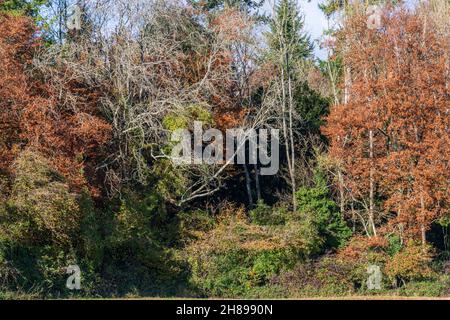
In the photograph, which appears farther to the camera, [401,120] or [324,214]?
[324,214]

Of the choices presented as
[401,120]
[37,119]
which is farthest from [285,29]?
[37,119]

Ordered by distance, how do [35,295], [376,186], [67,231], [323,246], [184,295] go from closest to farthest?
[35,295] < [67,231] < [184,295] < [323,246] < [376,186]

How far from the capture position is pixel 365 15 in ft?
84.5

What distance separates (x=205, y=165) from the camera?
24.3 m

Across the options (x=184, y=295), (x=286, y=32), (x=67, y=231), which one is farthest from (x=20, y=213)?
(x=286, y=32)

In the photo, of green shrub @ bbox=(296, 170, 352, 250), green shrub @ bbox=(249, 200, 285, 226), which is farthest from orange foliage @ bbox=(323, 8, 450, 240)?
green shrub @ bbox=(249, 200, 285, 226)

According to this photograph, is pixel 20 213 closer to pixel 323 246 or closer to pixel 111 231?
pixel 111 231

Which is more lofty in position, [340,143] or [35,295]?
[340,143]

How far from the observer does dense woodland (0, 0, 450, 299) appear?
20.9m

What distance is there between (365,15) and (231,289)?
1114 cm

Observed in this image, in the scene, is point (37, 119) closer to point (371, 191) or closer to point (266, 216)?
point (266, 216)

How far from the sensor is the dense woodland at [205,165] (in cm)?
2089

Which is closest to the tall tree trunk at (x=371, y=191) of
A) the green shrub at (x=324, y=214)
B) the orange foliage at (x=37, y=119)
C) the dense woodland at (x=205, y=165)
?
the dense woodland at (x=205, y=165)

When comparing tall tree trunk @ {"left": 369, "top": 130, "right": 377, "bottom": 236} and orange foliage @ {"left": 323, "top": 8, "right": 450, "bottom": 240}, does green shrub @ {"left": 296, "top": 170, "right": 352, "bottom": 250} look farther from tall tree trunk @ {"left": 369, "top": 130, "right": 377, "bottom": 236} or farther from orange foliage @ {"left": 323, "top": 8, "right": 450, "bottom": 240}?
orange foliage @ {"left": 323, "top": 8, "right": 450, "bottom": 240}
